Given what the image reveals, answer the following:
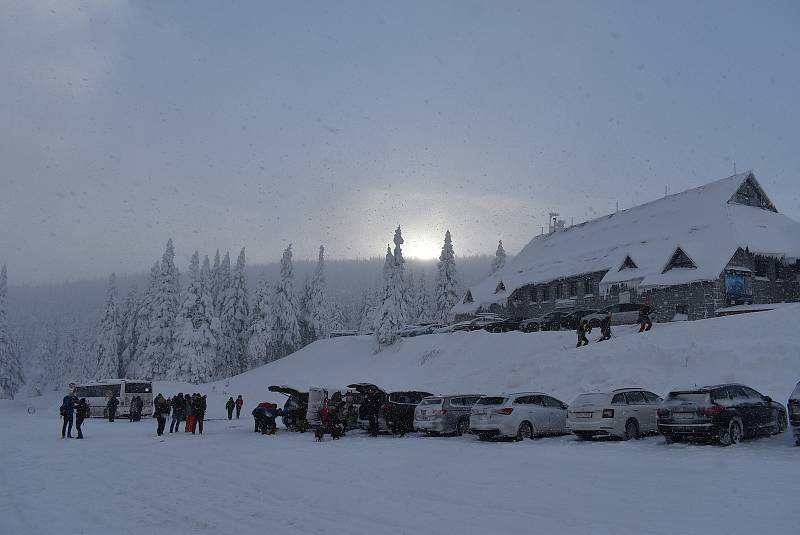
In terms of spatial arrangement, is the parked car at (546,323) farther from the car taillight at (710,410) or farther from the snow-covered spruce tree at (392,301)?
the car taillight at (710,410)

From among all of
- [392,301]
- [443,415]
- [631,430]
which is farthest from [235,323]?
[631,430]

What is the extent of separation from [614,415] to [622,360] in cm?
1050

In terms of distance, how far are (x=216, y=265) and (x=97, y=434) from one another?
66412 millimetres

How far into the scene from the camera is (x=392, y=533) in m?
7.23

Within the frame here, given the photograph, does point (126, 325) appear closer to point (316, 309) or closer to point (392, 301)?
point (316, 309)

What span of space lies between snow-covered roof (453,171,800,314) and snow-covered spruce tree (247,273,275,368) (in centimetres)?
2948

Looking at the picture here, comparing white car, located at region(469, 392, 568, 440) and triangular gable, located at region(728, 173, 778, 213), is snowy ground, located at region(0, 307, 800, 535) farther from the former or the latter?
triangular gable, located at region(728, 173, 778, 213)

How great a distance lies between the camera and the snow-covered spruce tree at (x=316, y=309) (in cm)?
8575

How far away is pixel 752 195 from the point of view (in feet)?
146

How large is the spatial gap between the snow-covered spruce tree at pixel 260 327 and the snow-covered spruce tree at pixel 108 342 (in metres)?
16.1

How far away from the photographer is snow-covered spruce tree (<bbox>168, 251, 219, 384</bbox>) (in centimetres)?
6506

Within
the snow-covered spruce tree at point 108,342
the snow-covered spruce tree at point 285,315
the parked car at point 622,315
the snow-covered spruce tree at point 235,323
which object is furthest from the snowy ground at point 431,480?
the snow-covered spruce tree at point 285,315

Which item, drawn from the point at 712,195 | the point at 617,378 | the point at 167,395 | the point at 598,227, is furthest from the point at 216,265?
the point at 617,378

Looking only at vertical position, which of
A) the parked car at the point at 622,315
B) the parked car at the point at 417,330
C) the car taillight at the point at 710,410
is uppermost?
the parked car at the point at 417,330
